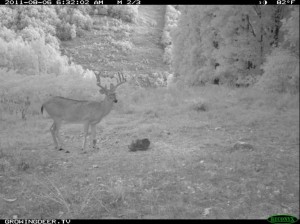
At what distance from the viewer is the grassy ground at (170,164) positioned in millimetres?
2996

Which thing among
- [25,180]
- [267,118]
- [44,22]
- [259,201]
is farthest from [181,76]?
[25,180]

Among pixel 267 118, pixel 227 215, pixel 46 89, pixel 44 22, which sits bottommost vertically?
pixel 227 215

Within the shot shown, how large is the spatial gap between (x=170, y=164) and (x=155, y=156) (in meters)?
0.54

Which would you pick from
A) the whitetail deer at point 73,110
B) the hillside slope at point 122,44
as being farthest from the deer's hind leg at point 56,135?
the hillside slope at point 122,44

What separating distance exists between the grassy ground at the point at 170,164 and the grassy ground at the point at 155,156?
0.05 ft

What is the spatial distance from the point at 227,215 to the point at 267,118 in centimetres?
108

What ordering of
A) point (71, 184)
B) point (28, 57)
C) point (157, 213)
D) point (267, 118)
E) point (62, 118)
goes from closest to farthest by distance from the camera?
point (267, 118) < point (157, 213) < point (71, 184) < point (28, 57) < point (62, 118)

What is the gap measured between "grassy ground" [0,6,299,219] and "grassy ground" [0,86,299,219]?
1 cm

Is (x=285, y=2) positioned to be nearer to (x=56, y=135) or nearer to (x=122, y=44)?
(x=122, y=44)

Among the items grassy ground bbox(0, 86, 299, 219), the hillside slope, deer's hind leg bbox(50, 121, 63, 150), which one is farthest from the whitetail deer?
the hillside slope

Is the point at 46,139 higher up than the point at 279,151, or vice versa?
the point at 279,151

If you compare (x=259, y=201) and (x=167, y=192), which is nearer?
(x=259, y=201)

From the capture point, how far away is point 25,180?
531cm

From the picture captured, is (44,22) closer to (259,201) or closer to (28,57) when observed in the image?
(28,57)
